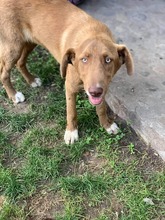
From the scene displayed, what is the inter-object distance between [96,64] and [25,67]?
175 centimetres

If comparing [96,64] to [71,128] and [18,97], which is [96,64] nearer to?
[71,128]

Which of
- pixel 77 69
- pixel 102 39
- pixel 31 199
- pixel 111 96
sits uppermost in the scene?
pixel 102 39

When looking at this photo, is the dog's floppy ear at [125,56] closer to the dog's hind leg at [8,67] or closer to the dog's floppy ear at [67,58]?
the dog's floppy ear at [67,58]

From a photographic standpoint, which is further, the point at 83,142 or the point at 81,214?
the point at 83,142

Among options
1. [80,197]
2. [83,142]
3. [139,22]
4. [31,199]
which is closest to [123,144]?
[83,142]

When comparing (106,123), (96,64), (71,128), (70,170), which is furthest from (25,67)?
(96,64)

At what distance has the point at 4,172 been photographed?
4.36 m

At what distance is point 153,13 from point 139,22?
0.27 m

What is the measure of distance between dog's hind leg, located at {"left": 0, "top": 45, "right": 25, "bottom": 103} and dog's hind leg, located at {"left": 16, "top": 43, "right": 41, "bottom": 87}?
0.26 m

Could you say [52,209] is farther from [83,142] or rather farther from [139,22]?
[139,22]

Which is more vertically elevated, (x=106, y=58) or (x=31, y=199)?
(x=106, y=58)

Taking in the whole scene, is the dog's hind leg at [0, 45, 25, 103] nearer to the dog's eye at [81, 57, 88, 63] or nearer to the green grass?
the green grass

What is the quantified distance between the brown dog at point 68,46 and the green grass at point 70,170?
0.19 meters

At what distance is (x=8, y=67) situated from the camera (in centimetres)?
501
